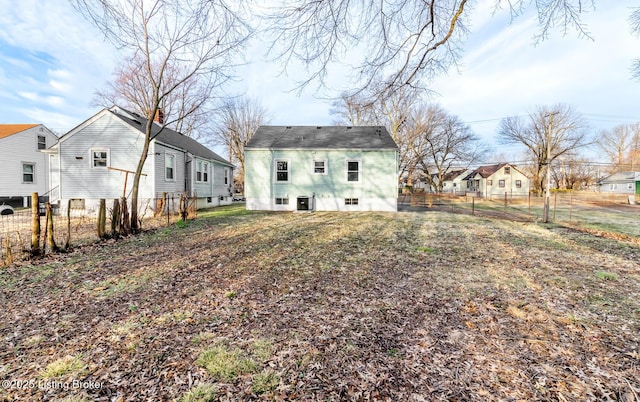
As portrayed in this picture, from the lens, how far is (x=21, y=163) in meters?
17.3

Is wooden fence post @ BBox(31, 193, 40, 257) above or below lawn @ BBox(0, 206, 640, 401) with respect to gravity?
above

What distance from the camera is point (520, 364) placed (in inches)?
93.2

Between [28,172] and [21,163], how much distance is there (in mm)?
692

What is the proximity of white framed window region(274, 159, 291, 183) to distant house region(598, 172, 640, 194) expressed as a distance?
53.2 m

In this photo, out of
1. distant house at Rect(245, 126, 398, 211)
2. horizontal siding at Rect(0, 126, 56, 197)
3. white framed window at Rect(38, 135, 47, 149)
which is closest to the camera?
distant house at Rect(245, 126, 398, 211)

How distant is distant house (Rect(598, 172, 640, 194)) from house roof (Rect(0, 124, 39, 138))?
68741mm

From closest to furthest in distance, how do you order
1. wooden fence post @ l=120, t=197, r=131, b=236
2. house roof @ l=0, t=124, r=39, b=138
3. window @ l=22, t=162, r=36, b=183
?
wooden fence post @ l=120, t=197, r=131, b=236
house roof @ l=0, t=124, r=39, b=138
window @ l=22, t=162, r=36, b=183

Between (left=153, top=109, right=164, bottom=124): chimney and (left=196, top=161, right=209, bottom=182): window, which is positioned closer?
(left=196, top=161, right=209, bottom=182): window

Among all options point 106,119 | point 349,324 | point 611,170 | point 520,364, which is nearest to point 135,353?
point 349,324

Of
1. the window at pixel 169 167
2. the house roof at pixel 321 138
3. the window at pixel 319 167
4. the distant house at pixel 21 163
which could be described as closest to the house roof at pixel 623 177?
the house roof at pixel 321 138

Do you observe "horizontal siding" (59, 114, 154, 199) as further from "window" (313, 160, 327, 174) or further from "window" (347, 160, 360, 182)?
"window" (347, 160, 360, 182)

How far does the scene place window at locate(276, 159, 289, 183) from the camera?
48.9 ft

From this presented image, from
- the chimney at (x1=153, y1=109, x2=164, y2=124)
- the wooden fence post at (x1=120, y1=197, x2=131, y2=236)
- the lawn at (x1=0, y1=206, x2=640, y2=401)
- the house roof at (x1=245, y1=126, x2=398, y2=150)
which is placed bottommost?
the lawn at (x1=0, y1=206, x2=640, y2=401)

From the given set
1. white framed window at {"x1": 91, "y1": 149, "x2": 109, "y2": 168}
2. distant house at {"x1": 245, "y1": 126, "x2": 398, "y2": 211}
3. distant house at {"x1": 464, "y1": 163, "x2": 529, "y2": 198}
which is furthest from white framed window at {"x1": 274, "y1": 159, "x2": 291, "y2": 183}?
distant house at {"x1": 464, "y1": 163, "x2": 529, "y2": 198}
